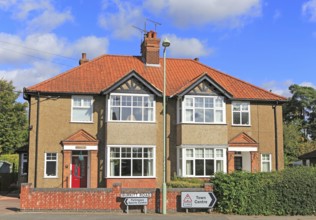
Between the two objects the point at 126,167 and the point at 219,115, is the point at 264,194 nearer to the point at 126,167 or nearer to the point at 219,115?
the point at 219,115

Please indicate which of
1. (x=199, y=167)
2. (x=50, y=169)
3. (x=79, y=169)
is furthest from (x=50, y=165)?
(x=199, y=167)

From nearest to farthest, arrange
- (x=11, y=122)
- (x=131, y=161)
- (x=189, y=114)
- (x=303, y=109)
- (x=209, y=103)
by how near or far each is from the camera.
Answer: (x=131, y=161)
(x=189, y=114)
(x=209, y=103)
(x=11, y=122)
(x=303, y=109)

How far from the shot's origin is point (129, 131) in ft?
79.9

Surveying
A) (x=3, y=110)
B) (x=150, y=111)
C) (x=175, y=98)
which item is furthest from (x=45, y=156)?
(x=3, y=110)

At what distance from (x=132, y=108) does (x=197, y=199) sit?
26.2 ft

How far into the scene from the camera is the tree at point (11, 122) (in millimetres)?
51141

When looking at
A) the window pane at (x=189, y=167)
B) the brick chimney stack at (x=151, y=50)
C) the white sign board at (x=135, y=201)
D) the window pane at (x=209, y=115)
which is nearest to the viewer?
the white sign board at (x=135, y=201)

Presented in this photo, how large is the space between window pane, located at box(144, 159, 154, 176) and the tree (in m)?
31.6

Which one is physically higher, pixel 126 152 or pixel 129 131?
pixel 129 131

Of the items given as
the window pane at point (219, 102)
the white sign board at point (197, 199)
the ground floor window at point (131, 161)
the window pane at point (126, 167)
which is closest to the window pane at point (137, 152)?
the ground floor window at point (131, 161)

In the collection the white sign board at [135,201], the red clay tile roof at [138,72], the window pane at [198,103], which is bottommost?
the white sign board at [135,201]

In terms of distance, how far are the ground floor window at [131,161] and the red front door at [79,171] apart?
1.85 meters

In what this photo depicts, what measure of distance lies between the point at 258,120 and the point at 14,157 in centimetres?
2874

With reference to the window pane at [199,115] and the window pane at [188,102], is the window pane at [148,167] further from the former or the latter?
the window pane at [188,102]
